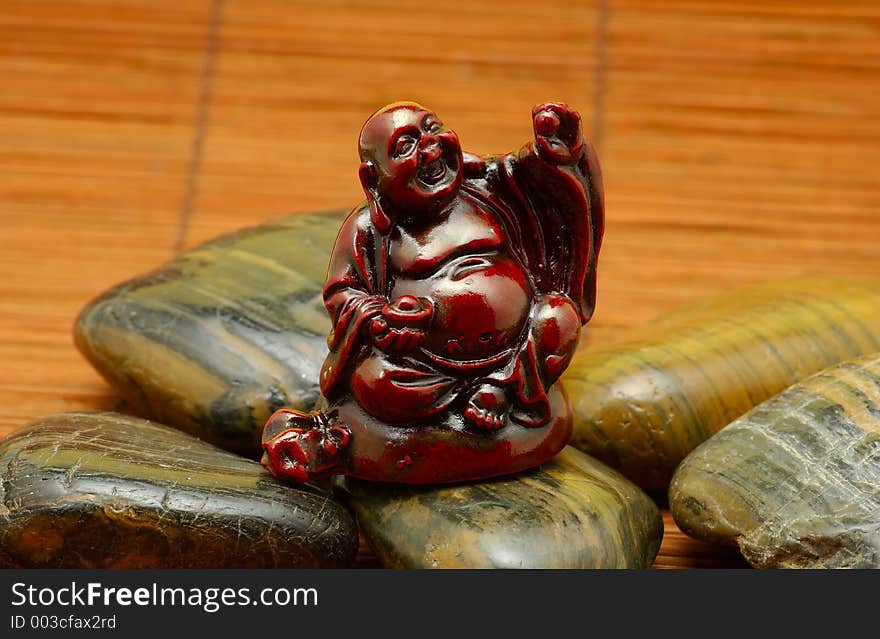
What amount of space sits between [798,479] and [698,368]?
1.34 ft

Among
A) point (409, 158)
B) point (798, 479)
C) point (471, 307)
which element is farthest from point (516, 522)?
point (409, 158)

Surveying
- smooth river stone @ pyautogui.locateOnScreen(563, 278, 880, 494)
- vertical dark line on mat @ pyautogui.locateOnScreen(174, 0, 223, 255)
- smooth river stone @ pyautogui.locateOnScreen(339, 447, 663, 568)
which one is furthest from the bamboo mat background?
smooth river stone @ pyautogui.locateOnScreen(339, 447, 663, 568)

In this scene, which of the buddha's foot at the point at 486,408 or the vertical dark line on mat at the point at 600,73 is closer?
the buddha's foot at the point at 486,408

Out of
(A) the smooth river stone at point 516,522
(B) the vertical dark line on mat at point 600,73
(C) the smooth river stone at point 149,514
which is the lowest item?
(C) the smooth river stone at point 149,514

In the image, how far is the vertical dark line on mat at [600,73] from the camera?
404 centimetres

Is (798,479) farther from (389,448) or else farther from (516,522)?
(389,448)

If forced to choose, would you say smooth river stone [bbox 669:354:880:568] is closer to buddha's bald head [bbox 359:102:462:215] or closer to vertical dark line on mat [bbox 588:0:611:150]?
buddha's bald head [bbox 359:102:462:215]

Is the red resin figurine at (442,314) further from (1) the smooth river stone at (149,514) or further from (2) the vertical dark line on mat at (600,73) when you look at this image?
(2) the vertical dark line on mat at (600,73)

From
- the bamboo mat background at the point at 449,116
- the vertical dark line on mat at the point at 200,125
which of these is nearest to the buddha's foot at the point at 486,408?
the bamboo mat background at the point at 449,116

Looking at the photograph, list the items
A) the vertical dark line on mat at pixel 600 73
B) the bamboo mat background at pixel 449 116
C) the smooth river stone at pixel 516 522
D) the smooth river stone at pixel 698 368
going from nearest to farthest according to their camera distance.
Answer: the smooth river stone at pixel 516 522, the smooth river stone at pixel 698 368, the bamboo mat background at pixel 449 116, the vertical dark line on mat at pixel 600 73

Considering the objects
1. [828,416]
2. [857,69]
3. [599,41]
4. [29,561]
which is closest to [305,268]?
[29,561]

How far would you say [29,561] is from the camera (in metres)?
2.43

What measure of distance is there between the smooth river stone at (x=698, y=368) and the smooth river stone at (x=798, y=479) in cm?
16

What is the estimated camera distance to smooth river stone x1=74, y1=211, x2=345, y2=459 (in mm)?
2852
